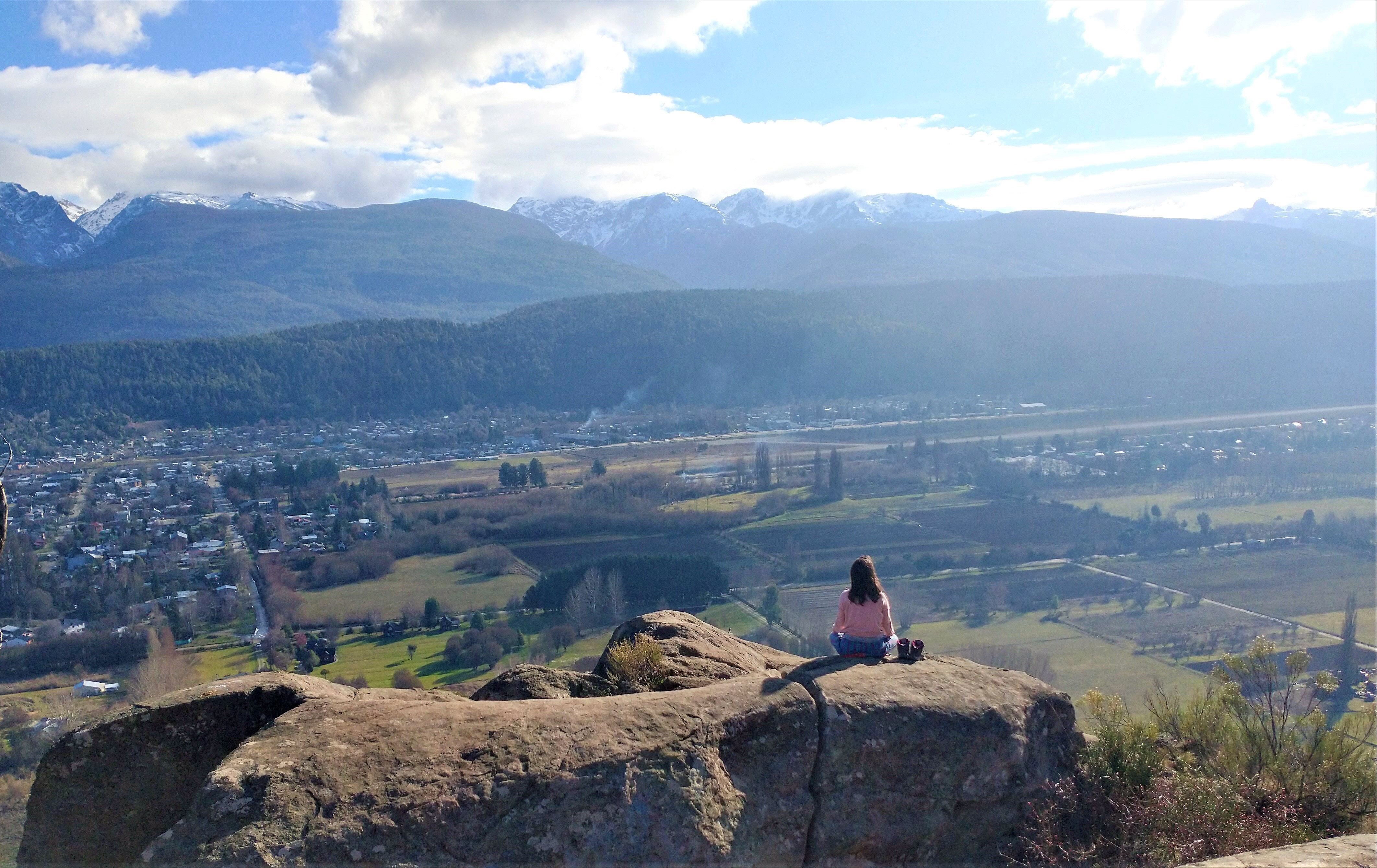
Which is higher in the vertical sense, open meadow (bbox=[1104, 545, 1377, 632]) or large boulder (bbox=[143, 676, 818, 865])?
large boulder (bbox=[143, 676, 818, 865])

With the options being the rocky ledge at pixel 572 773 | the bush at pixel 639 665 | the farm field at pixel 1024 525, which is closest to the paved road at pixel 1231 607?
the farm field at pixel 1024 525

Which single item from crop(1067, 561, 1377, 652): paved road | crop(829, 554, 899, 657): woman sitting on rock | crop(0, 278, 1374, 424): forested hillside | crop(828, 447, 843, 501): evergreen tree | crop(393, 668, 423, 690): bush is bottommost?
crop(1067, 561, 1377, 652): paved road

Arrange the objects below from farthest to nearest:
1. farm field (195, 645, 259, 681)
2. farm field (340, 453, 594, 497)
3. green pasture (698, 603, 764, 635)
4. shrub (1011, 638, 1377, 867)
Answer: farm field (340, 453, 594, 497) < green pasture (698, 603, 764, 635) < farm field (195, 645, 259, 681) < shrub (1011, 638, 1377, 867)

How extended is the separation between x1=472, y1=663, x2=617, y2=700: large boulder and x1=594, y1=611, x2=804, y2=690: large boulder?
0.61ft

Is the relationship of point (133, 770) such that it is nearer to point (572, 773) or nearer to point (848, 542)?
point (572, 773)

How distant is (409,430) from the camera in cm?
8956

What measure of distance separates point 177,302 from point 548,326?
270ft

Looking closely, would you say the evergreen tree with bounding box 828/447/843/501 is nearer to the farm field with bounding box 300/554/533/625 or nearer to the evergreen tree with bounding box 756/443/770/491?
the evergreen tree with bounding box 756/443/770/491

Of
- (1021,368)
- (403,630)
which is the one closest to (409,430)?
(403,630)

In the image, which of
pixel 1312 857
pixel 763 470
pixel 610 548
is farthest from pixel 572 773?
pixel 763 470

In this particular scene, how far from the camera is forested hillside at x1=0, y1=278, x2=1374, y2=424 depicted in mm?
93938

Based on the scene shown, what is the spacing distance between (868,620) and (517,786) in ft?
12.0

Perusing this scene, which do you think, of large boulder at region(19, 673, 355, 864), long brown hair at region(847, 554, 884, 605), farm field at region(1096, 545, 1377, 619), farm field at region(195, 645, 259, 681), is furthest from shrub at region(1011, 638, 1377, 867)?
farm field at region(1096, 545, 1377, 619)

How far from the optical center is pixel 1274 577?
3638 centimetres
